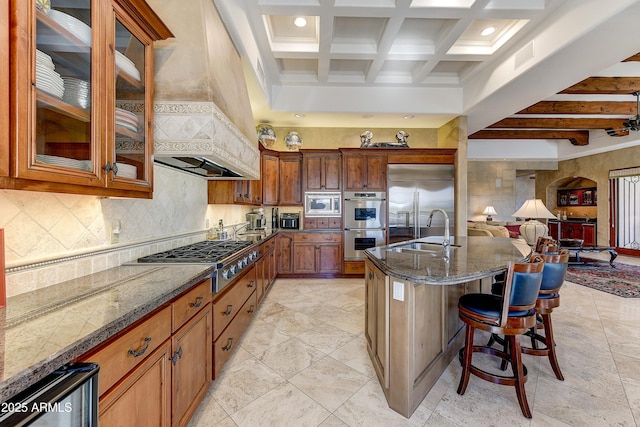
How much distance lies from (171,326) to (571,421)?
2474mm

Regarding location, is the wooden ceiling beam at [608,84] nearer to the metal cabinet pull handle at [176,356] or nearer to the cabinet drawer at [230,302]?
the cabinet drawer at [230,302]

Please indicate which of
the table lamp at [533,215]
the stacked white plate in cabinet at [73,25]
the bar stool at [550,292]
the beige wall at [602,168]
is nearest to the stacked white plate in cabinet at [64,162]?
the stacked white plate in cabinet at [73,25]

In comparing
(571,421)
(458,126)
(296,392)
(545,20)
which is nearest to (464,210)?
(458,126)

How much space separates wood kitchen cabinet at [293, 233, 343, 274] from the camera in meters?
4.84

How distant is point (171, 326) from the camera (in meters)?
1.30

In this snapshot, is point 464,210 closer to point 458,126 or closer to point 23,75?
point 458,126

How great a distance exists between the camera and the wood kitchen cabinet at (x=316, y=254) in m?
4.84

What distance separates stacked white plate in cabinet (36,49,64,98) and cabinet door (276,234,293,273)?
152 inches

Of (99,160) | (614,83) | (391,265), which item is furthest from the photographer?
(614,83)

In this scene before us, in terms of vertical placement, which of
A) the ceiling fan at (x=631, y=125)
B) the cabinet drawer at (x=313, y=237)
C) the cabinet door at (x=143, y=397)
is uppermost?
the ceiling fan at (x=631, y=125)

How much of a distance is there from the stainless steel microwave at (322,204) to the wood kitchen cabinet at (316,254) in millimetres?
440

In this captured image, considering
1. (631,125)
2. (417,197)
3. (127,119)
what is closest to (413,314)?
(127,119)

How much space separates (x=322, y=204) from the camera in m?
5.00

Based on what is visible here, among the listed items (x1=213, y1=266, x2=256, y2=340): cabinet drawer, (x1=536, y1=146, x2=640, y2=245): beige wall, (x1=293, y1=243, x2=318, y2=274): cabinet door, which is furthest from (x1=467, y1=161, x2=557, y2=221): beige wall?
(x1=213, y1=266, x2=256, y2=340): cabinet drawer
